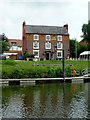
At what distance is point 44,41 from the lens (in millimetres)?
61250

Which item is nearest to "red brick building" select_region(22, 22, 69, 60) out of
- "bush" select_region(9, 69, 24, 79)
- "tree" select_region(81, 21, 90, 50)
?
"tree" select_region(81, 21, 90, 50)

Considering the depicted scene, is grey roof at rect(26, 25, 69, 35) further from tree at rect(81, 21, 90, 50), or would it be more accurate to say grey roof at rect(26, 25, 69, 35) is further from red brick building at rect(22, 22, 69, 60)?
tree at rect(81, 21, 90, 50)

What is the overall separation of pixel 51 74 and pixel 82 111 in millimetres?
23091

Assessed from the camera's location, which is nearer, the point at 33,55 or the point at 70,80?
the point at 70,80

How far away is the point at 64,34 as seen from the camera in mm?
62125

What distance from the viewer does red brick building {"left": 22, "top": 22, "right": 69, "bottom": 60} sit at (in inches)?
2373

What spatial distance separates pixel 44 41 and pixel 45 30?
11.5 ft

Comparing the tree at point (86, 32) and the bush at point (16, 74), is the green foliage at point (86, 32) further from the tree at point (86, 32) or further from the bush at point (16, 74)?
the bush at point (16, 74)

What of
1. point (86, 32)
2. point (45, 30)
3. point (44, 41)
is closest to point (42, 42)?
point (44, 41)

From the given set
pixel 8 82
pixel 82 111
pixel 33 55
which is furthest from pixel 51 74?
pixel 82 111

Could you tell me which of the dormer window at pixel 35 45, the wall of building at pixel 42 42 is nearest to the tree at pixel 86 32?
the wall of building at pixel 42 42

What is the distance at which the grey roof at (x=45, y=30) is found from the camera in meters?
61.2

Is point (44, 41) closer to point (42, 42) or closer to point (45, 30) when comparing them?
point (42, 42)

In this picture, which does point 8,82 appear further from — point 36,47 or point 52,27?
point 52,27
